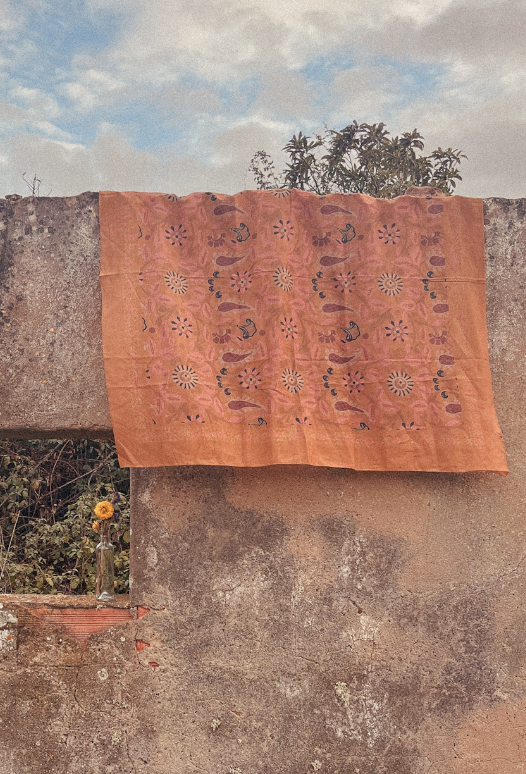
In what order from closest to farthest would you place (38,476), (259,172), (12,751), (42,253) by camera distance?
(12,751) < (42,253) < (38,476) < (259,172)

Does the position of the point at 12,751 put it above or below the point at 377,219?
below

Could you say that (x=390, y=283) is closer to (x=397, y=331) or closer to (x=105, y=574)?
(x=397, y=331)

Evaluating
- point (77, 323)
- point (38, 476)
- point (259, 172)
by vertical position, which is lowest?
point (38, 476)

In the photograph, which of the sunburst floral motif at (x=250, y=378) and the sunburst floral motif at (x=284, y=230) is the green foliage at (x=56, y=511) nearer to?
the sunburst floral motif at (x=250, y=378)

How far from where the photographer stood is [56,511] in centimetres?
499

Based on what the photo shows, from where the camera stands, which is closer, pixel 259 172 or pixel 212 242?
pixel 212 242

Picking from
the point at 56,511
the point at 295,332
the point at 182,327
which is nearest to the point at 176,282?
the point at 182,327

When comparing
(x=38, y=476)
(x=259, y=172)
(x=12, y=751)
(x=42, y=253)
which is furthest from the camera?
(x=259, y=172)

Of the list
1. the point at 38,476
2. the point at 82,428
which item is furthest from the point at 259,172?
the point at 82,428

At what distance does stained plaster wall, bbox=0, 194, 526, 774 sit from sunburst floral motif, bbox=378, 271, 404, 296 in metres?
0.45

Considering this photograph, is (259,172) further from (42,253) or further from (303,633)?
(303,633)

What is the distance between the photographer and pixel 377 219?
2545 mm

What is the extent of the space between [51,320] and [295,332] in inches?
40.1

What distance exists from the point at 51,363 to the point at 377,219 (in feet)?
4.82
